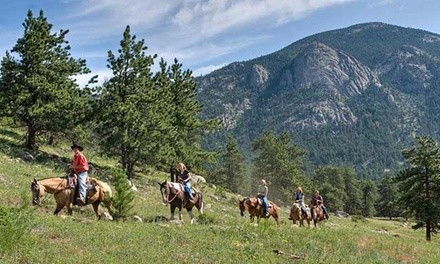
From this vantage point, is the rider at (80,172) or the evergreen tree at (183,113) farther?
the evergreen tree at (183,113)

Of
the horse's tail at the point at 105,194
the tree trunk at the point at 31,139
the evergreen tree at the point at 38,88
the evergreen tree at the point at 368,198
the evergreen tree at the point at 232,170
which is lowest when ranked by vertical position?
the evergreen tree at the point at 368,198

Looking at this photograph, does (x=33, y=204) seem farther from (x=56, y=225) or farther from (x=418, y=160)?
(x=418, y=160)

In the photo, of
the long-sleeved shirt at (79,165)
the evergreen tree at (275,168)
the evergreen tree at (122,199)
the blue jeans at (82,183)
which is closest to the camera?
the long-sleeved shirt at (79,165)

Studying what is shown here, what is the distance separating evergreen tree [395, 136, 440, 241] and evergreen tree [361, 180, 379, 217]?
85761mm

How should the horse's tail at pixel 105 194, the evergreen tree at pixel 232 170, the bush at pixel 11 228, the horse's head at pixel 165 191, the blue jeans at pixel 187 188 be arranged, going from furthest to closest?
the evergreen tree at pixel 232 170
the blue jeans at pixel 187 188
the horse's head at pixel 165 191
the horse's tail at pixel 105 194
the bush at pixel 11 228

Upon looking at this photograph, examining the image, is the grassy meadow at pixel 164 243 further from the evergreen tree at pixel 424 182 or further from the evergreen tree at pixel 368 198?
the evergreen tree at pixel 368 198

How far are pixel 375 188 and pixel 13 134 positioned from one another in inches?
4250

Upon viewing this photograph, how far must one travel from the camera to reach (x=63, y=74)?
38.7m

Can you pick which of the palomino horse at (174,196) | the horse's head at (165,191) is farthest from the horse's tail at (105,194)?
the palomino horse at (174,196)

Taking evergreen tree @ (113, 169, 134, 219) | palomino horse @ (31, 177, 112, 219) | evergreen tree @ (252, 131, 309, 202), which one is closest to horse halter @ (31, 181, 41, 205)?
palomino horse @ (31, 177, 112, 219)

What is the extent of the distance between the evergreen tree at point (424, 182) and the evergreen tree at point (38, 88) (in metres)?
27.2

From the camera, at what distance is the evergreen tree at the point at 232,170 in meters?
104

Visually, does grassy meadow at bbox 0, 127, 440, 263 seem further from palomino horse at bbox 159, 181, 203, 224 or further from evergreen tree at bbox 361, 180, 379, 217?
evergreen tree at bbox 361, 180, 379, 217

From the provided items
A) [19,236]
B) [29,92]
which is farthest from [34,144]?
[19,236]
